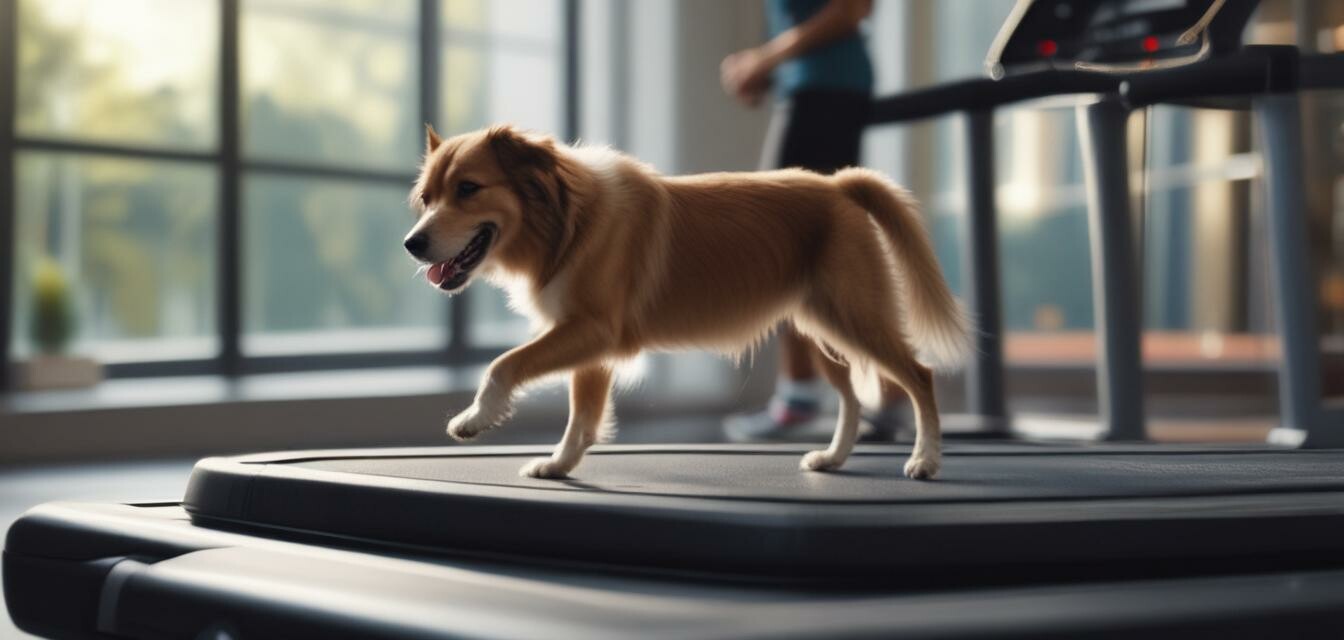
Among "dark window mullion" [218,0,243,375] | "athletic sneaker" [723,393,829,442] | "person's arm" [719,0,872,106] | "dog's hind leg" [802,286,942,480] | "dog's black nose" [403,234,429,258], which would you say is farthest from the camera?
"dark window mullion" [218,0,243,375]

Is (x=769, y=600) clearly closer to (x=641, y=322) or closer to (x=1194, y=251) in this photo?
(x=641, y=322)

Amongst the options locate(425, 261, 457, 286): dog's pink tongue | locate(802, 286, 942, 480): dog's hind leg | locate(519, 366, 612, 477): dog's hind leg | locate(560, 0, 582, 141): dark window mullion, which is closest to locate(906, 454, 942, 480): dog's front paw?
locate(802, 286, 942, 480): dog's hind leg

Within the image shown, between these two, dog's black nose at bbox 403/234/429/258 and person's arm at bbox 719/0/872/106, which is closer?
dog's black nose at bbox 403/234/429/258

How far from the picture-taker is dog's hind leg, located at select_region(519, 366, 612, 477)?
1.55 meters

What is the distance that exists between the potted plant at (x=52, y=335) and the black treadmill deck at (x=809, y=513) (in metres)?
2.43

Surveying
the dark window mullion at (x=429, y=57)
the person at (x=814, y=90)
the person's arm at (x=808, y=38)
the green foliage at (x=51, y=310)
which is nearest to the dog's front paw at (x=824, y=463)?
the person at (x=814, y=90)

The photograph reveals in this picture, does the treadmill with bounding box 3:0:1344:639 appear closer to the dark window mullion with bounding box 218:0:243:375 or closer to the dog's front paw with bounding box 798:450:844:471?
the dog's front paw with bounding box 798:450:844:471

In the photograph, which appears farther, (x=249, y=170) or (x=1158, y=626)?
(x=249, y=170)

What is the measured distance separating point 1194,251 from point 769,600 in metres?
4.77

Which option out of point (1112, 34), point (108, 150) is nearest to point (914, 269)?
point (1112, 34)

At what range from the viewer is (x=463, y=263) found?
137 cm

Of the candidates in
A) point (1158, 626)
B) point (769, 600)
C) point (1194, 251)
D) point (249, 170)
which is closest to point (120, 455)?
point (249, 170)

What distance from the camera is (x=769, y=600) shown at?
1.14 metres

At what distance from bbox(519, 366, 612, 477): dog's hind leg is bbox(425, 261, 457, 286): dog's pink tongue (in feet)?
0.81
